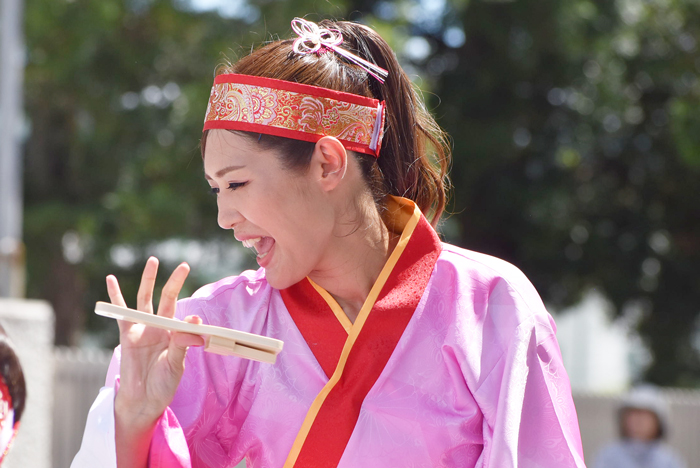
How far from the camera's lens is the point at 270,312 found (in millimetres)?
1639

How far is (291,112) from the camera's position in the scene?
1.54 m

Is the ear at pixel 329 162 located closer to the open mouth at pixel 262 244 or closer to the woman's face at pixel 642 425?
the open mouth at pixel 262 244

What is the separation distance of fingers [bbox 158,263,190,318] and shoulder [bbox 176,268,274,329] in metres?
0.18

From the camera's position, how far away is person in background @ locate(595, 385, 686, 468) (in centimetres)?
570

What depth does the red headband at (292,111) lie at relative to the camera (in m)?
1.53

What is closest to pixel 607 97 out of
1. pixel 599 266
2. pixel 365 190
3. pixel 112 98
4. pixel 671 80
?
pixel 671 80

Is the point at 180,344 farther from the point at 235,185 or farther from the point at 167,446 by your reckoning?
the point at 235,185

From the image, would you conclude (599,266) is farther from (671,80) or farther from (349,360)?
(349,360)

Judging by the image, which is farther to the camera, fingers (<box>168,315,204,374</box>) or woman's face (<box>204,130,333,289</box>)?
woman's face (<box>204,130,333,289</box>)

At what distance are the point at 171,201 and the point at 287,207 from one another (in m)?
6.50

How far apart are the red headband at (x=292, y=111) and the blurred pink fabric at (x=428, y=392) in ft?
1.01

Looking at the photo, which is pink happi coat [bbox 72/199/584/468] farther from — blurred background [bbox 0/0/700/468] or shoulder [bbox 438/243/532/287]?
blurred background [bbox 0/0/700/468]

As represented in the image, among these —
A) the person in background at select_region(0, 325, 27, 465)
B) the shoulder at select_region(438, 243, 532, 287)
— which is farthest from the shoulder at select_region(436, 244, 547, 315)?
the person in background at select_region(0, 325, 27, 465)

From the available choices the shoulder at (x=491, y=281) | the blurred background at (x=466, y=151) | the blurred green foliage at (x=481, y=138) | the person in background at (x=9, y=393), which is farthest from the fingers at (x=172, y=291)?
the blurred green foliage at (x=481, y=138)
